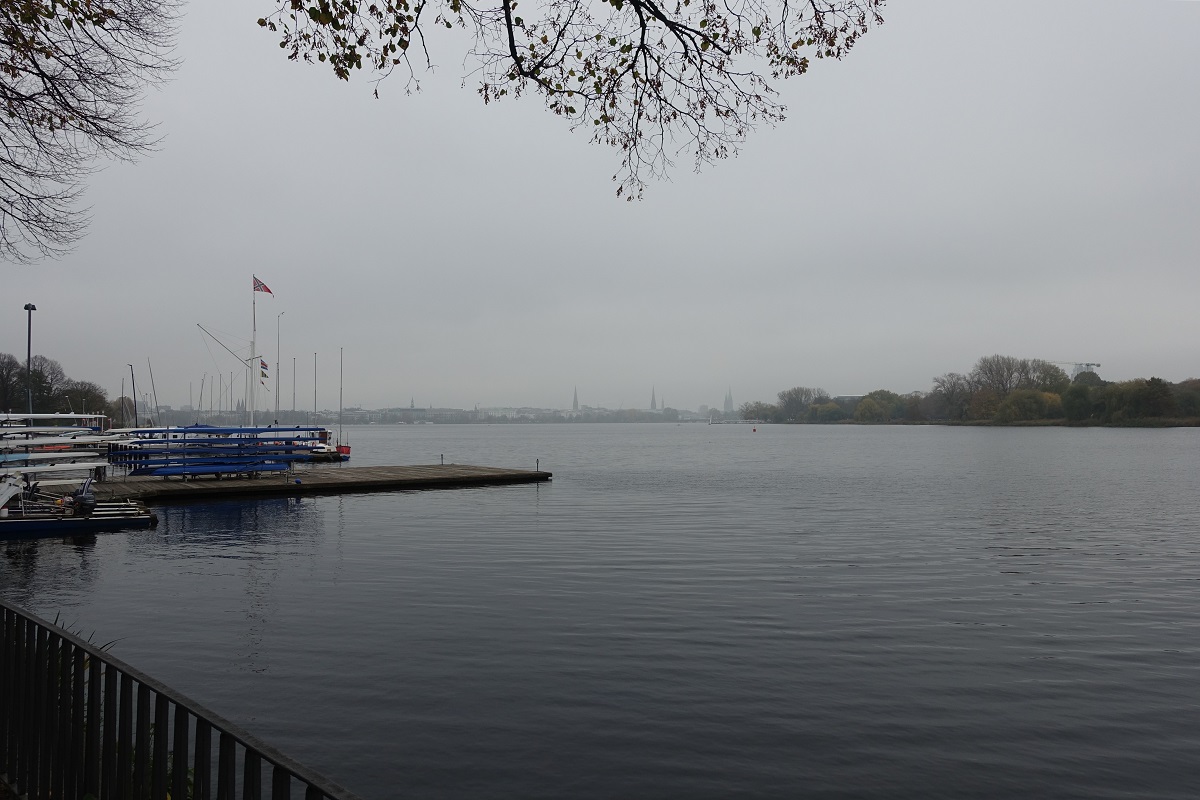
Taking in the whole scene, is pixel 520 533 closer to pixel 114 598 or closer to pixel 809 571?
pixel 809 571

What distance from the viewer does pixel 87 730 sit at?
453 centimetres

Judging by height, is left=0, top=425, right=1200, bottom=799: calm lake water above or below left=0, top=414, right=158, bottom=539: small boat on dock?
below

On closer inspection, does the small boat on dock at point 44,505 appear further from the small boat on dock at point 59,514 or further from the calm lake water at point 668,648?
the calm lake water at point 668,648

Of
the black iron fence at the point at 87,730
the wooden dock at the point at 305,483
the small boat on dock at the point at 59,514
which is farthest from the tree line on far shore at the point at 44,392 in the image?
the black iron fence at the point at 87,730

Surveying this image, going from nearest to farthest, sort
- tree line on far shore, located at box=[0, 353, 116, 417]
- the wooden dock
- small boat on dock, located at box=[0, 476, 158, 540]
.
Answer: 1. small boat on dock, located at box=[0, 476, 158, 540]
2. the wooden dock
3. tree line on far shore, located at box=[0, 353, 116, 417]

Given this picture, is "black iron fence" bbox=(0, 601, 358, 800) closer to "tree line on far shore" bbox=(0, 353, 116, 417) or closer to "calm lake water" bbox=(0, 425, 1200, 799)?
"calm lake water" bbox=(0, 425, 1200, 799)

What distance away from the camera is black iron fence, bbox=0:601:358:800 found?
3.75 meters

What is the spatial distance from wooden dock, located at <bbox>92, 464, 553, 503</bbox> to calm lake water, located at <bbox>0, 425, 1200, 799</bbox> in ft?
15.9

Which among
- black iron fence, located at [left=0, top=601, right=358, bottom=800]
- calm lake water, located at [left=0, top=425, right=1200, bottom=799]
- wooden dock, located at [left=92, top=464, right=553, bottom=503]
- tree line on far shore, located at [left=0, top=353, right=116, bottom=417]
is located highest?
tree line on far shore, located at [left=0, top=353, right=116, bottom=417]

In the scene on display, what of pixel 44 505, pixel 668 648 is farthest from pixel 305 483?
pixel 668 648

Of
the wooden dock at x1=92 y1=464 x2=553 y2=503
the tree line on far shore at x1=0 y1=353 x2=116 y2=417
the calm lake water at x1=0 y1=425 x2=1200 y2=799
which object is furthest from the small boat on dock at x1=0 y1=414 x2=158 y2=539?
the tree line on far shore at x1=0 y1=353 x2=116 y2=417

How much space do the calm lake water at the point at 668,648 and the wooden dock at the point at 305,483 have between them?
15.9ft

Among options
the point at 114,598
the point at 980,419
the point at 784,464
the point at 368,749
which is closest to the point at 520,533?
the point at 114,598

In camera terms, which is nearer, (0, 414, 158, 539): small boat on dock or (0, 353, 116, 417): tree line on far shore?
(0, 414, 158, 539): small boat on dock
